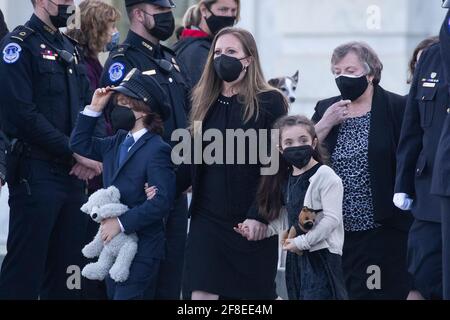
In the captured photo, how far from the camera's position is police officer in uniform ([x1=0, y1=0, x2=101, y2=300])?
795cm

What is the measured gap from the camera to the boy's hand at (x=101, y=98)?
745 cm

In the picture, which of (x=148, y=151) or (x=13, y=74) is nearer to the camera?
(x=148, y=151)

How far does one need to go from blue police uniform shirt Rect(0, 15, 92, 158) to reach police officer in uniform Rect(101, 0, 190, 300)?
0.70 ft

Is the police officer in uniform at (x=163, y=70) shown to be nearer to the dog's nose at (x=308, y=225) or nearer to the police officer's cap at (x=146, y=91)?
the police officer's cap at (x=146, y=91)

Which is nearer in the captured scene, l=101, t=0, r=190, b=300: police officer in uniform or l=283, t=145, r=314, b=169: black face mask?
l=283, t=145, r=314, b=169: black face mask

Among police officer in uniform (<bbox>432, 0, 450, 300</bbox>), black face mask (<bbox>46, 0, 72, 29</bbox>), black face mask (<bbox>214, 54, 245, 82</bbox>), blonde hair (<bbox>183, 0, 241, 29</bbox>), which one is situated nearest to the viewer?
police officer in uniform (<bbox>432, 0, 450, 300</bbox>)

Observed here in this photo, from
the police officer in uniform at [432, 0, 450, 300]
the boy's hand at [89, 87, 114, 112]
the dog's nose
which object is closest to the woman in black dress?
the dog's nose

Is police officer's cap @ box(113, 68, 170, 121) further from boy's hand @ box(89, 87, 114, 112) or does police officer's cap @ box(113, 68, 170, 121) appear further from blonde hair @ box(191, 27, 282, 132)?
blonde hair @ box(191, 27, 282, 132)

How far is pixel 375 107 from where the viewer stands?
26.6 ft

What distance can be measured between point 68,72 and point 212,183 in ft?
3.85

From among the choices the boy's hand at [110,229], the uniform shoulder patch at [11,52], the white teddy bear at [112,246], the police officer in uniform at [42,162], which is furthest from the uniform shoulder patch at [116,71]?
the boy's hand at [110,229]

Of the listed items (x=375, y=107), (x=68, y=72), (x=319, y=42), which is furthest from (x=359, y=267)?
(x=319, y=42)

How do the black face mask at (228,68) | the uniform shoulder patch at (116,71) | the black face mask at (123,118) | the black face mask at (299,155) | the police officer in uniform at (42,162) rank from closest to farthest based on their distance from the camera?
the black face mask at (299,155) → the black face mask at (123,118) → the black face mask at (228,68) → the police officer in uniform at (42,162) → the uniform shoulder patch at (116,71)
